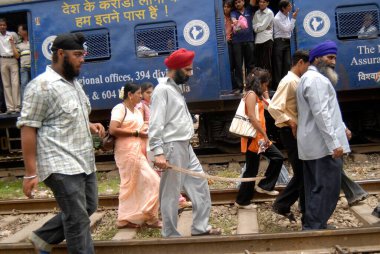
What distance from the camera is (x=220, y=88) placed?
8.88 metres

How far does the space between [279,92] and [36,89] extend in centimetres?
231

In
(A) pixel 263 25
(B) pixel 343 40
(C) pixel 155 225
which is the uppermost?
(A) pixel 263 25

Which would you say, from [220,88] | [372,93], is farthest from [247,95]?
[372,93]

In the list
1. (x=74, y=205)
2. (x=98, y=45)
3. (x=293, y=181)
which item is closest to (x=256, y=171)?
(x=293, y=181)

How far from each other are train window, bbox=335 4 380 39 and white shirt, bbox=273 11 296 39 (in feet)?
2.53

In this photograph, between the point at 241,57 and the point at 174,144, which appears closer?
the point at 174,144

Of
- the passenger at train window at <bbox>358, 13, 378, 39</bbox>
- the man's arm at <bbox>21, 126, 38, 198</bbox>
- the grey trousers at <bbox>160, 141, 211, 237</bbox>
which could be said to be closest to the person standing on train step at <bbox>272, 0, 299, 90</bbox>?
the passenger at train window at <bbox>358, 13, 378, 39</bbox>

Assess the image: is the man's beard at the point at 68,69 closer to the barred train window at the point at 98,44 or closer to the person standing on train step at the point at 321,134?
the person standing on train step at the point at 321,134

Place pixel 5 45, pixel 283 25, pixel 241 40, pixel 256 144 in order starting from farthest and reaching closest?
pixel 5 45 → pixel 241 40 → pixel 283 25 → pixel 256 144

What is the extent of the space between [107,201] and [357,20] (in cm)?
505

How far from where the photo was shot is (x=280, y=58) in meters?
8.96

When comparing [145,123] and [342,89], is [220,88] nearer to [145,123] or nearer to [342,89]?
[342,89]

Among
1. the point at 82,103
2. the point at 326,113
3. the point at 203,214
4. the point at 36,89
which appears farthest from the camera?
the point at 203,214

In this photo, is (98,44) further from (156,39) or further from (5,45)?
(5,45)
